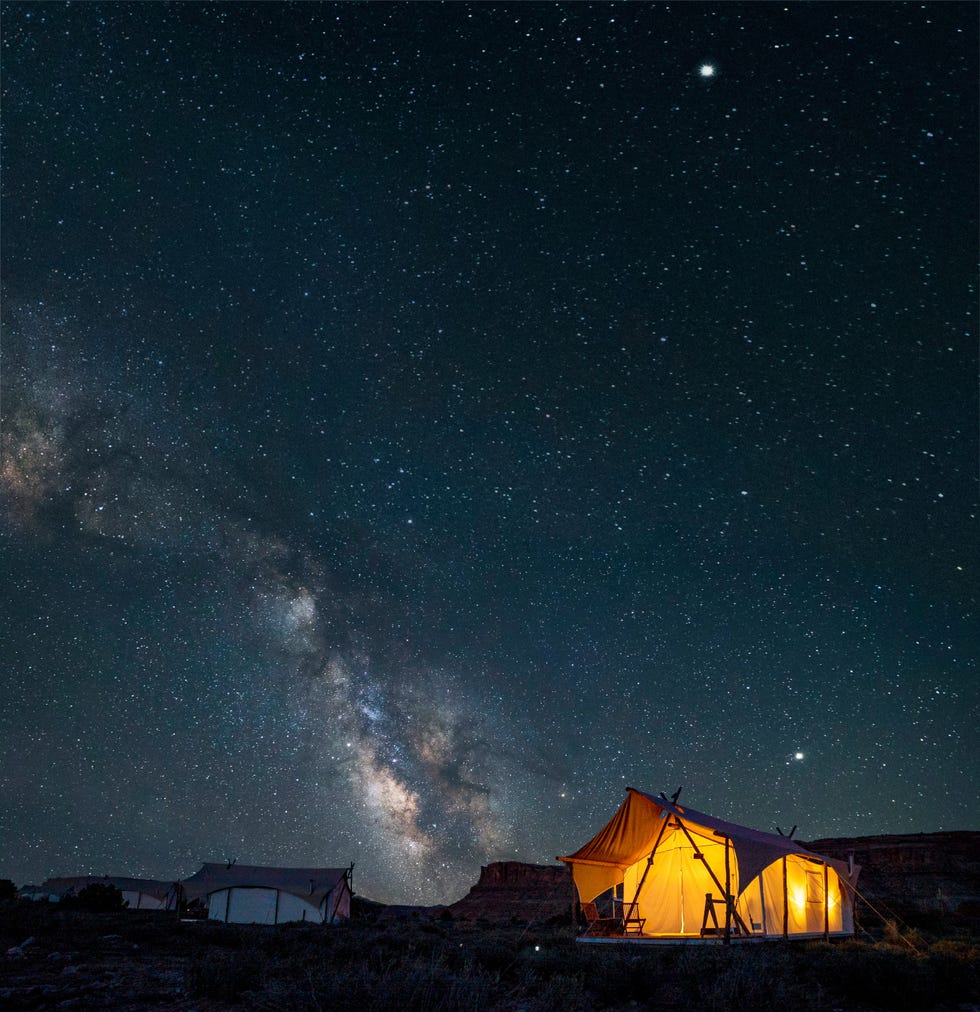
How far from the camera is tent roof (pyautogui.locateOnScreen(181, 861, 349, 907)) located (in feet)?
118

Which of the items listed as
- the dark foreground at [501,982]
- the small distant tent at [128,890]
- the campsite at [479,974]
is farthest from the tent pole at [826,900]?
the small distant tent at [128,890]

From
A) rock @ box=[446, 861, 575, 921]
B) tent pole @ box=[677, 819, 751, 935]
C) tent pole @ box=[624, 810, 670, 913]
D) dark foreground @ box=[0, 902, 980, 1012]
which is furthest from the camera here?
rock @ box=[446, 861, 575, 921]

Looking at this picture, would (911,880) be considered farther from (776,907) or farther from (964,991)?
(964,991)

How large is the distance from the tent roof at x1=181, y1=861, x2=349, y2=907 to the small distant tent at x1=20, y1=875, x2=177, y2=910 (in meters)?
8.53

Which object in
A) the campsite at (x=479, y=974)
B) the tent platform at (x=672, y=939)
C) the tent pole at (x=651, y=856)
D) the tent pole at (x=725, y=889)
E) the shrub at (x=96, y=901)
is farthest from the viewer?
the shrub at (x=96, y=901)

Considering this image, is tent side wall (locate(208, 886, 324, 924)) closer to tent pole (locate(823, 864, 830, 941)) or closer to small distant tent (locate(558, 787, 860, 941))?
small distant tent (locate(558, 787, 860, 941))

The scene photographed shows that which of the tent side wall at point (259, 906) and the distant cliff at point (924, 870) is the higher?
the distant cliff at point (924, 870)

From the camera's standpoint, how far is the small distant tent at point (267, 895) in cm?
3534

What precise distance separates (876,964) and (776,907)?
30.8 feet

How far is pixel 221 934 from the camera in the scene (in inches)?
763

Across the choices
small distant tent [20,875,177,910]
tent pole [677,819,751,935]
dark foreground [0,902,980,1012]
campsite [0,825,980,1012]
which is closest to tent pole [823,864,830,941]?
campsite [0,825,980,1012]

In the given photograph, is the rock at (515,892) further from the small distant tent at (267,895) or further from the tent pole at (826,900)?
the tent pole at (826,900)

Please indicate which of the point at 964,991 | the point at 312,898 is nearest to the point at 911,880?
the point at 312,898

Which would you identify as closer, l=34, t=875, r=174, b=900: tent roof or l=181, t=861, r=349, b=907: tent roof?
l=181, t=861, r=349, b=907: tent roof
